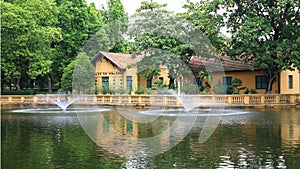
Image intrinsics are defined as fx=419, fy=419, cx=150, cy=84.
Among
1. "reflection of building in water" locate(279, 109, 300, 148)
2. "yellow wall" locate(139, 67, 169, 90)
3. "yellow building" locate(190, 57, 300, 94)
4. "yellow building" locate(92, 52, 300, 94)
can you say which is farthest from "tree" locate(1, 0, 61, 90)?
"reflection of building in water" locate(279, 109, 300, 148)

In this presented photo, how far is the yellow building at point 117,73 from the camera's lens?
154 feet

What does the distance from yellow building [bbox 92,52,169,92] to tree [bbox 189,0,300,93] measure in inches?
480

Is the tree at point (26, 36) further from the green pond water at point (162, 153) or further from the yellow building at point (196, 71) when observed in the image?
the green pond water at point (162, 153)

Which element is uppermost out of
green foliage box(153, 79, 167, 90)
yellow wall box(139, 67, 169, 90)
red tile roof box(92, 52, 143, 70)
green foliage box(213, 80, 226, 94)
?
red tile roof box(92, 52, 143, 70)

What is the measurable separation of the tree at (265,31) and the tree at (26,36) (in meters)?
19.5

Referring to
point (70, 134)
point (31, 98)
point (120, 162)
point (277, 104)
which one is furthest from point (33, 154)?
point (31, 98)

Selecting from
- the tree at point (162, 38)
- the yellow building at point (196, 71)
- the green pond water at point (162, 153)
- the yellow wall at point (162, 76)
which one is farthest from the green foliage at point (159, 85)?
the green pond water at point (162, 153)

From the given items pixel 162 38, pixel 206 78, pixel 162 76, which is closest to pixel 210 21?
pixel 162 38

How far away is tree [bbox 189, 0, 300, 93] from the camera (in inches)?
1303

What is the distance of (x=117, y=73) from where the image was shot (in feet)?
159

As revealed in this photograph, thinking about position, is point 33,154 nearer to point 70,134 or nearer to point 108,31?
point 70,134

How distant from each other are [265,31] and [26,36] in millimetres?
24939

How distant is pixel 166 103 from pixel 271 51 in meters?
9.49

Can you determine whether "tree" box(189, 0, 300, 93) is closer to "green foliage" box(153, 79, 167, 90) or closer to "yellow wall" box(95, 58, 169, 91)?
"green foliage" box(153, 79, 167, 90)
